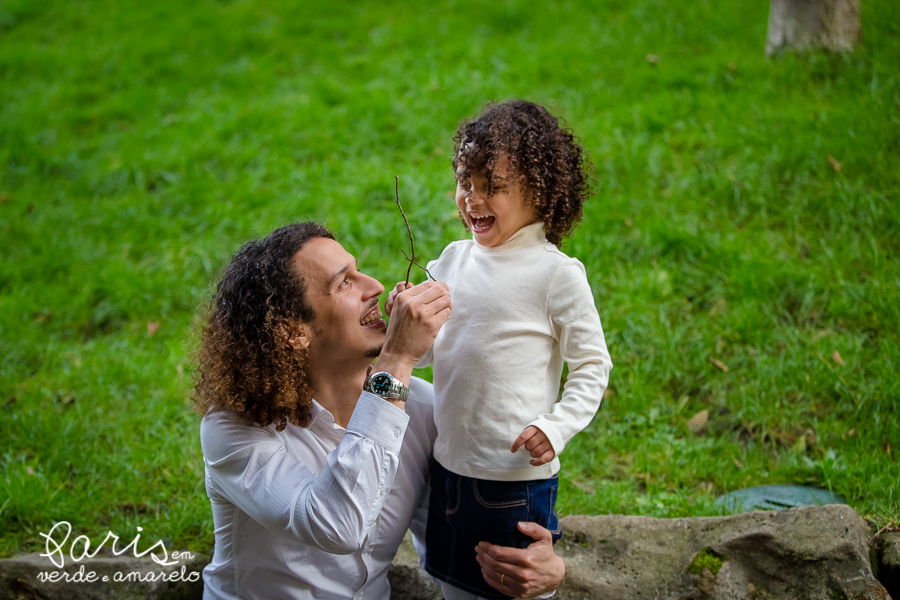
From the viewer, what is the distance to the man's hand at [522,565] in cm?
203

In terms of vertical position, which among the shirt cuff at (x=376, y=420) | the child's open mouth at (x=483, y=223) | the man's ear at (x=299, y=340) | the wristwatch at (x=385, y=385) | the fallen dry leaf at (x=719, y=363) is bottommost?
the fallen dry leaf at (x=719, y=363)

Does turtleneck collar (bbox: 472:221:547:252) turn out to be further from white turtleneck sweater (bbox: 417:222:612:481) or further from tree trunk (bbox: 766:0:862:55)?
tree trunk (bbox: 766:0:862:55)

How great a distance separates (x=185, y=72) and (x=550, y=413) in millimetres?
6272

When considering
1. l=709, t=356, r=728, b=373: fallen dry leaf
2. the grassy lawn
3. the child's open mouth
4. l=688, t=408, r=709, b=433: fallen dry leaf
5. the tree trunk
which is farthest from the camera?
the tree trunk

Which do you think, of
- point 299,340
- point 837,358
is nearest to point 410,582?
point 299,340

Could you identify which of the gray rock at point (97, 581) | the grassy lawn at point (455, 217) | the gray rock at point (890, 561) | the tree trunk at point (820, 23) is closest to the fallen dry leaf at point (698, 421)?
the grassy lawn at point (455, 217)

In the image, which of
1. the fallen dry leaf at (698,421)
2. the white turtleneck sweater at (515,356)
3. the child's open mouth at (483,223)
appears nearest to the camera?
the white turtleneck sweater at (515,356)

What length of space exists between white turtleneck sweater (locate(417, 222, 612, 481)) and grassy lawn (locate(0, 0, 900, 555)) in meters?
1.03

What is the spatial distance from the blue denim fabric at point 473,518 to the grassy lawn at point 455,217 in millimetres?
921

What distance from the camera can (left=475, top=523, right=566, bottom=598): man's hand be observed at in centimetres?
203

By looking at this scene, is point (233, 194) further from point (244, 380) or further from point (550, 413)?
point (550, 413)

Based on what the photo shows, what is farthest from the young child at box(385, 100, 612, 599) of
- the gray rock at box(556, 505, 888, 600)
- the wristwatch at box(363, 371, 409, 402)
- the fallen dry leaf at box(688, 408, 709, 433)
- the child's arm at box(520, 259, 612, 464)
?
the fallen dry leaf at box(688, 408, 709, 433)

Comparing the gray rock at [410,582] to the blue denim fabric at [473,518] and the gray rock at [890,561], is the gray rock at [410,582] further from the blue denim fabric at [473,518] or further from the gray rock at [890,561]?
the gray rock at [890,561]

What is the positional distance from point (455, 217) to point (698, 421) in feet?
6.50
